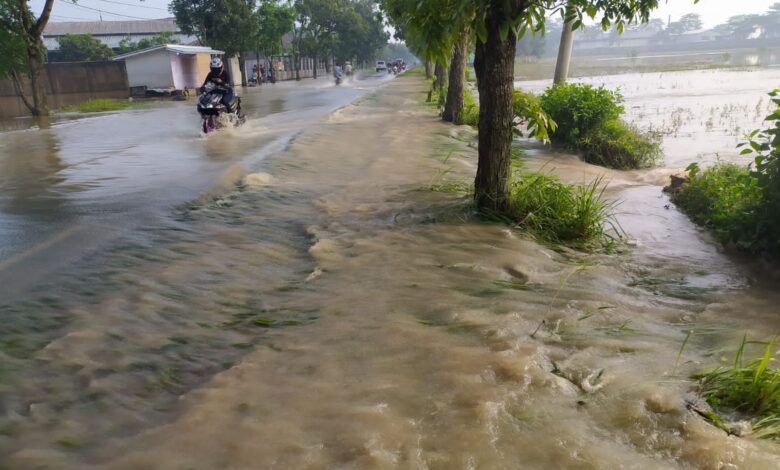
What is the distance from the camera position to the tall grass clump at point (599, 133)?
1212 centimetres

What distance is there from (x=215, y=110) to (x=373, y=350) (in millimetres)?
11644

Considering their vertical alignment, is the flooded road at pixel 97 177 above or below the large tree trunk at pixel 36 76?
below

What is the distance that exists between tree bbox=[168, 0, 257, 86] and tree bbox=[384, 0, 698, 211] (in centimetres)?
3321

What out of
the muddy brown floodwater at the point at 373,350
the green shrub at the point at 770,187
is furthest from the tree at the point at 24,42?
the green shrub at the point at 770,187

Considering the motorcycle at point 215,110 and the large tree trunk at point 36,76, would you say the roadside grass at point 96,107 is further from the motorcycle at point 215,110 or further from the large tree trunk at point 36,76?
the motorcycle at point 215,110

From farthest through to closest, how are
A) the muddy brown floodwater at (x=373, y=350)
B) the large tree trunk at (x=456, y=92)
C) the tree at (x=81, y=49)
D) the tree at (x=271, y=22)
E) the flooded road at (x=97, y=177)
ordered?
the tree at (x=81, y=49), the tree at (x=271, y=22), the large tree trunk at (x=456, y=92), the flooded road at (x=97, y=177), the muddy brown floodwater at (x=373, y=350)

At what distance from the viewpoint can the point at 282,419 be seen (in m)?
2.92

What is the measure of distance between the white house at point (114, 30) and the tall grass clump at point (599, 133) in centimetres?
5013

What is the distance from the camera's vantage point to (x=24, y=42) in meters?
20.2

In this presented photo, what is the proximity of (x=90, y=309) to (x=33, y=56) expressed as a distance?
20803 mm

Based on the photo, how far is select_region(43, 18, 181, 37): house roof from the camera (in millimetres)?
58656

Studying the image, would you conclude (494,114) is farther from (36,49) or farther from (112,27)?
(112,27)

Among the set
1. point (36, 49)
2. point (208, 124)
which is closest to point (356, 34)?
point (36, 49)

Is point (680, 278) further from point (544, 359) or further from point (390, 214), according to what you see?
point (390, 214)
